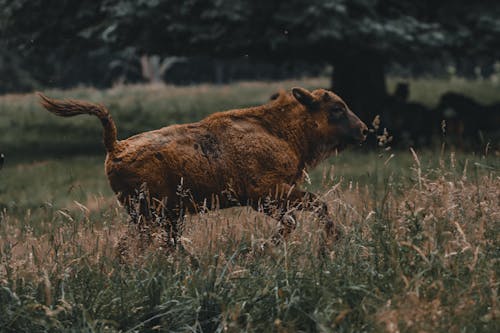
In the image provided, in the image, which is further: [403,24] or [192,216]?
[403,24]

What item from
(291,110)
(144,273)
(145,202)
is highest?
(291,110)

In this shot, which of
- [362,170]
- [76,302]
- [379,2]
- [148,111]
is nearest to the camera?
[76,302]

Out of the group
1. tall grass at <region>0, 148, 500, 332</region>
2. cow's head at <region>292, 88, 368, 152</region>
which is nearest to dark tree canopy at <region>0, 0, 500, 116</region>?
cow's head at <region>292, 88, 368, 152</region>

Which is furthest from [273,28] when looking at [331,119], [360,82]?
[331,119]

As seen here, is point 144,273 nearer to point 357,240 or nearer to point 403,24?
point 357,240

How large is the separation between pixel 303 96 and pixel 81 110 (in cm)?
167

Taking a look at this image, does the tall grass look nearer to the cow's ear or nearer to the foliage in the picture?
the cow's ear

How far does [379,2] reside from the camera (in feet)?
47.6

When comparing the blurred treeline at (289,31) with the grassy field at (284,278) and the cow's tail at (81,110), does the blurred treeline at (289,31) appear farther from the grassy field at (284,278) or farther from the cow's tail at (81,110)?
the grassy field at (284,278)

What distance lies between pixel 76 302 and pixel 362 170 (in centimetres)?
774

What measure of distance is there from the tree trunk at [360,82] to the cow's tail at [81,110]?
34.5ft

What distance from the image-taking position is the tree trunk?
1564 centimetres

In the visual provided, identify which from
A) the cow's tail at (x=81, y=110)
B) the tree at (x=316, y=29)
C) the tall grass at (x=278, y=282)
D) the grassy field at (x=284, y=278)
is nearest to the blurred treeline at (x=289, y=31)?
the tree at (x=316, y=29)

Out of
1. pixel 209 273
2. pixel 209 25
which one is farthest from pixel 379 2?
pixel 209 273
